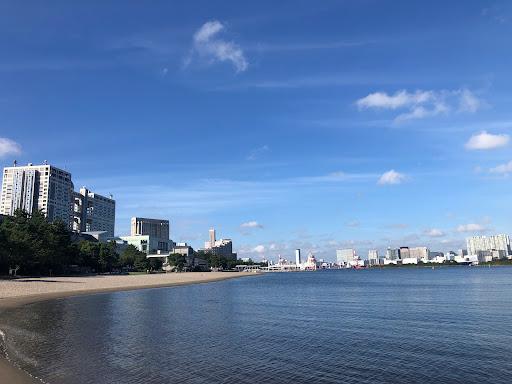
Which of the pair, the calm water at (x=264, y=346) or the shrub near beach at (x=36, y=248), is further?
the shrub near beach at (x=36, y=248)

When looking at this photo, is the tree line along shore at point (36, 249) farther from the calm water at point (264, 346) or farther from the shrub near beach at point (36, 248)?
the calm water at point (264, 346)

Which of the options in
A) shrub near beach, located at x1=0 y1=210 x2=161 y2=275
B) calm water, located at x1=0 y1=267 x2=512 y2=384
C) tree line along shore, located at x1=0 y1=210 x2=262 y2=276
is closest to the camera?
calm water, located at x1=0 y1=267 x2=512 y2=384

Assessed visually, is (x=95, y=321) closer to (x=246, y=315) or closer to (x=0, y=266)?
(x=246, y=315)

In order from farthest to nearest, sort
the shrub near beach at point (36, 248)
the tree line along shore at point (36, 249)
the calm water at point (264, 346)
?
the tree line along shore at point (36, 249) < the shrub near beach at point (36, 248) < the calm water at point (264, 346)

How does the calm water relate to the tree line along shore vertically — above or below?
below

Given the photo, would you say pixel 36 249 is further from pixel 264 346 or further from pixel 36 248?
pixel 264 346

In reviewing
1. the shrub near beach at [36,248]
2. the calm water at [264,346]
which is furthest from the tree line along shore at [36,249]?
the calm water at [264,346]

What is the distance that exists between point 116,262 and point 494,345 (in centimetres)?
17078

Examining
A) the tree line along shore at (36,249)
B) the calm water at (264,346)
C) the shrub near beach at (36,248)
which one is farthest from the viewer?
the tree line along shore at (36,249)

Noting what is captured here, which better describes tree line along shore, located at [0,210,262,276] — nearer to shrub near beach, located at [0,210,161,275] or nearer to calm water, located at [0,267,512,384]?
shrub near beach, located at [0,210,161,275]

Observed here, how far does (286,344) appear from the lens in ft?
96.0

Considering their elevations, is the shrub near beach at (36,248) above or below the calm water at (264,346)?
above

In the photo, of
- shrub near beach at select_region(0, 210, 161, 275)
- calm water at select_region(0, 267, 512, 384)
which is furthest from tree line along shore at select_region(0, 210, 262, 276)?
calm water at select_region(0, 267, 512, 384)

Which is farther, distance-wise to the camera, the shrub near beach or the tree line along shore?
the tree line along shore
